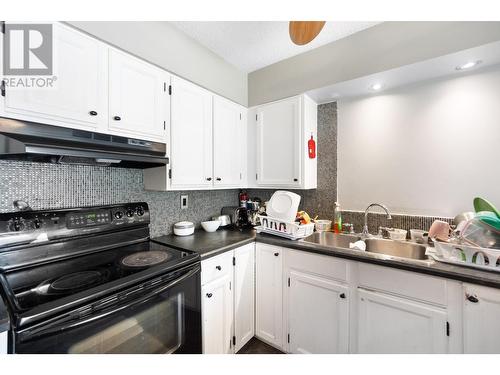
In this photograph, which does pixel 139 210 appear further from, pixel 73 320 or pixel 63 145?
pixel 73 320

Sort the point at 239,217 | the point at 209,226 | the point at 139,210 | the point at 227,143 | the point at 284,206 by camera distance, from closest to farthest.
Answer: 1. the point at 139,210
2. the point at 284,206
3. the point at 209,226
4. the point at 227,143
5. the point at 239,217

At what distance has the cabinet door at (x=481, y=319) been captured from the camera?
1.00 m

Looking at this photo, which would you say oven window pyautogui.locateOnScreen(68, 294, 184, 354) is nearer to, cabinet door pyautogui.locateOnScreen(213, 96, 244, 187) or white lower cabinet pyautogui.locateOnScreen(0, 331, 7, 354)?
white lower cabinet pyautogui.locateOnScreen(0, 331, 7, 354)

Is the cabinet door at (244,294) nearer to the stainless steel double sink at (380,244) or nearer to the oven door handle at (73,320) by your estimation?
the stainless steel double sink at (380,244)

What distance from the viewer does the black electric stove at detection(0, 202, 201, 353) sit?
0.76 meters

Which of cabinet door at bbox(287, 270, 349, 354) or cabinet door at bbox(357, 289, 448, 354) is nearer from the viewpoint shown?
cabinet door at bbox(357, 289, 448, 354)

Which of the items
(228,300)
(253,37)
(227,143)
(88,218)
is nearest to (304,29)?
(253,37)

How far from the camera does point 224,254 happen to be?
150 centimetres

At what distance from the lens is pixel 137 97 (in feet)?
4.41

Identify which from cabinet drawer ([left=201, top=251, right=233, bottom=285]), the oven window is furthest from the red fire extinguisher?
the oven window

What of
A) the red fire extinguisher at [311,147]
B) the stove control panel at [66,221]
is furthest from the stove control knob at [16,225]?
the red fire extinguisher at [311,147]

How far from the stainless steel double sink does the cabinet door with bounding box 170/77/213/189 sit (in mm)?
1028

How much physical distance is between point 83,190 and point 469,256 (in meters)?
2.23
